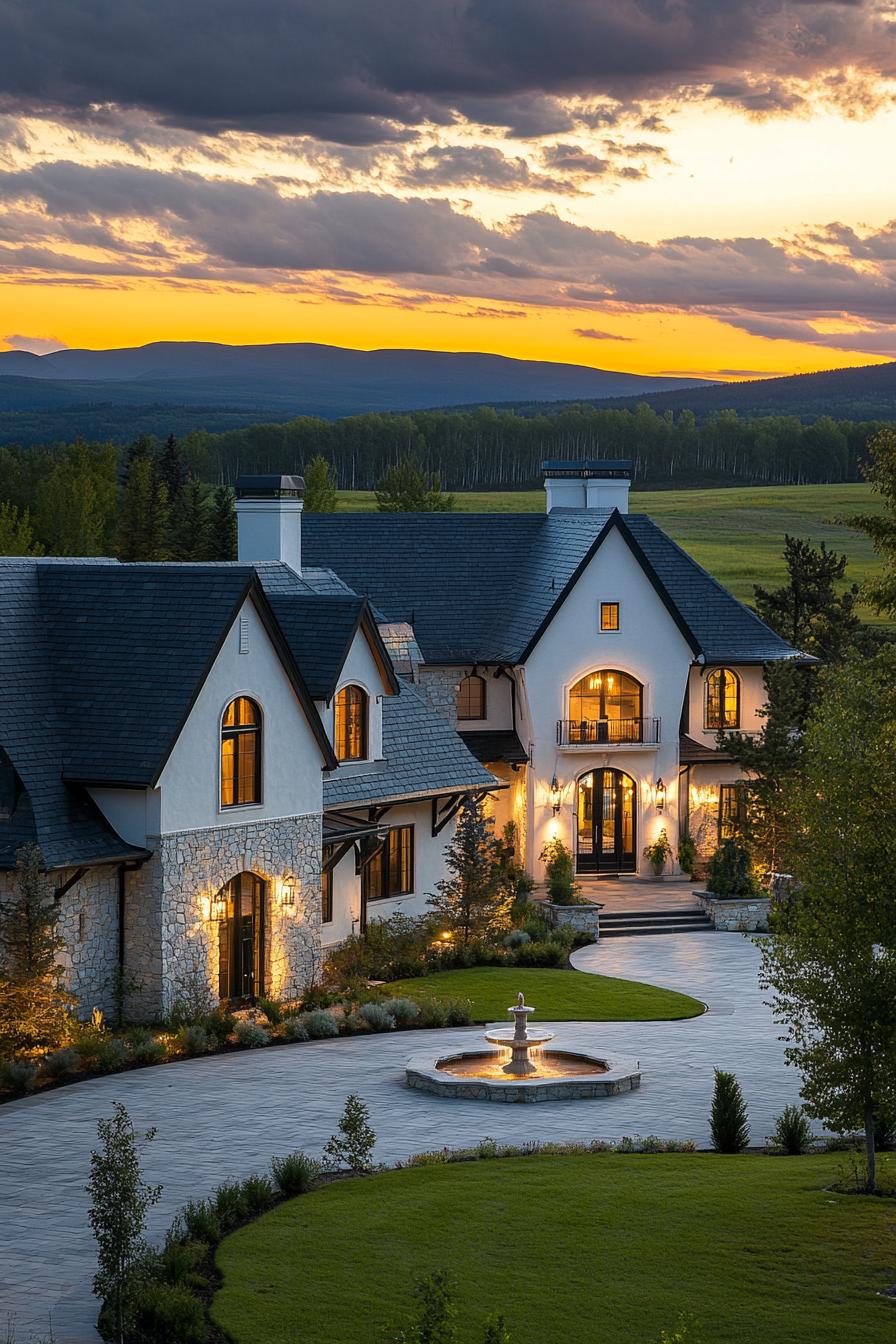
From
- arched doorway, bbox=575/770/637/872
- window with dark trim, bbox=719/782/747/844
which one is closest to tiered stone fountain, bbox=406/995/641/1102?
window with dark trim, bbox=719/782/747/844

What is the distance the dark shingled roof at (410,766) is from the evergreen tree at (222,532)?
46.7 meters

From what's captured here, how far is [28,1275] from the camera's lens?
1773 centimetres

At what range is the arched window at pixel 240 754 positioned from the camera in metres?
30.2

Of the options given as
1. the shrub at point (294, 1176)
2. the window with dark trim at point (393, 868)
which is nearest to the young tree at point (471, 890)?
the window with dark trim at point (393, 868)

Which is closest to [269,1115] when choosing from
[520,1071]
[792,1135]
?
[520,1071]

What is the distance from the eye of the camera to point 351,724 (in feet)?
116

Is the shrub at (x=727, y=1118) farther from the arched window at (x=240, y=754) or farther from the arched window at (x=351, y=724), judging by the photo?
the arched window at (x=351, y=724)

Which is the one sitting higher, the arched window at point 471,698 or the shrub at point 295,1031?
the arched window at point 471,698

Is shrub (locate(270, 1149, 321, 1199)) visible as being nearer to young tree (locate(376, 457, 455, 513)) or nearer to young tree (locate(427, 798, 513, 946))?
young tree (locate(427, 798, 513, 946))

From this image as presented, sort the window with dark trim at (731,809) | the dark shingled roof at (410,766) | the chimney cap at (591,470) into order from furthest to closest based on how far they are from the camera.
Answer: the chimney cap at (591,470)
the window with dark trim at (731,809)
the dark shingled roof at (410,766)

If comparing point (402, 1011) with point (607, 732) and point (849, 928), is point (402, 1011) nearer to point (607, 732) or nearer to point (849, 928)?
point (849, 928)

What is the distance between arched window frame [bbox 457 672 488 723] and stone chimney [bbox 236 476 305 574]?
7.78 meters

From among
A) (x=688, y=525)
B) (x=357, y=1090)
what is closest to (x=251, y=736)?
(x=357, y=1090)

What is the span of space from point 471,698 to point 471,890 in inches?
440
